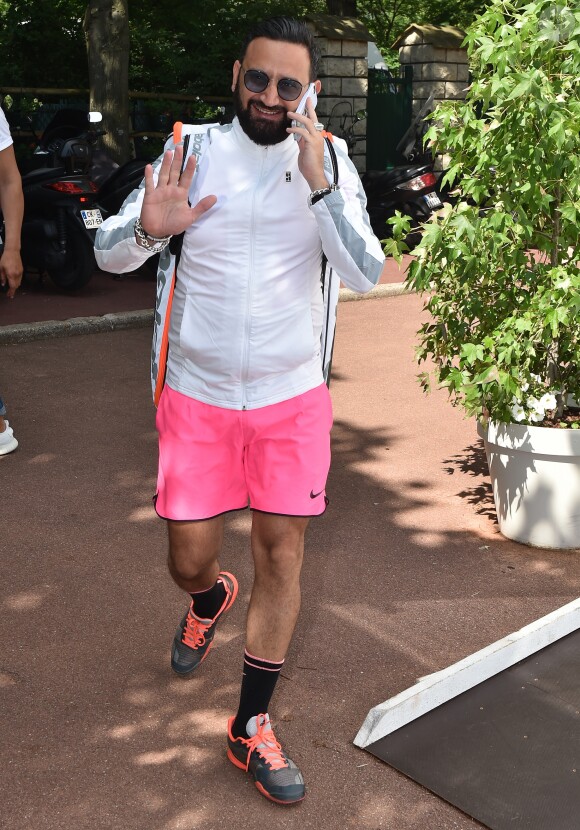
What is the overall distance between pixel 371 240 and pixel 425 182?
11.5m

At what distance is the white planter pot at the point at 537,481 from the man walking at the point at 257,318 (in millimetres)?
1813

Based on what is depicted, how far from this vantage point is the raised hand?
2.97 metres

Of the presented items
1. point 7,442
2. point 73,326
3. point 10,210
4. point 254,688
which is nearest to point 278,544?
point 254,688

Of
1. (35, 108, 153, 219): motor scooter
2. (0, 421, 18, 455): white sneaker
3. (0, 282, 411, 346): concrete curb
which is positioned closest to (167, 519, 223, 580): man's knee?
(0, 421, 18, 455): white sneaker

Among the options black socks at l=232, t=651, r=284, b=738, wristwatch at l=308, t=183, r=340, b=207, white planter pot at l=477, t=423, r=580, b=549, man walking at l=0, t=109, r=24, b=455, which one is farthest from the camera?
man walking at l=0, t=109, r=24, b=455

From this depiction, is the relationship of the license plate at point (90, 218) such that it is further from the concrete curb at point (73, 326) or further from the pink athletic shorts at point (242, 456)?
the pink athletic shorts at point (242, 456)

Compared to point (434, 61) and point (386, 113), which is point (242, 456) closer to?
point (386, 113)

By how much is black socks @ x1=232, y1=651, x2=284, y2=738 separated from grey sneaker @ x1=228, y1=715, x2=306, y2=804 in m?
0.02

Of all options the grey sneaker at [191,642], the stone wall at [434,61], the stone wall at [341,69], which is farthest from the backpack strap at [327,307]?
the stone wall at [434,61]

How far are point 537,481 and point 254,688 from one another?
6.83 ft

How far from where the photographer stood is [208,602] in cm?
372

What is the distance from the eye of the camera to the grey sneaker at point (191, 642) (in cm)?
376

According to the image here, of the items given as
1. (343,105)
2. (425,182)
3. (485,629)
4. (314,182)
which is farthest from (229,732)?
(343,105)

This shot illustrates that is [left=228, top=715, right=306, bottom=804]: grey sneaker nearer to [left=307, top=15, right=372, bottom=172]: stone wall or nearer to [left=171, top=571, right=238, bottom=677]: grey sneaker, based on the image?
[left=171, top=571, right=238, bottom=677]: grey sneaker
